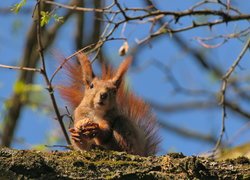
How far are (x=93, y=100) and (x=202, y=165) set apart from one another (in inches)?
56.7

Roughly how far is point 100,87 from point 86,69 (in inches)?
6.9

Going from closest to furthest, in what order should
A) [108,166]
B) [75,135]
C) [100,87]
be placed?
[108,166], [75,135], [100,87]

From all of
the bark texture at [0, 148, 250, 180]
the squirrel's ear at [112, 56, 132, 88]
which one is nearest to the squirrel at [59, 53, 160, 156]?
the squirrel's ear at [112, 56, 132, 88]

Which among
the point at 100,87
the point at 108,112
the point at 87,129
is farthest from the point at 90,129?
the point at 100,87

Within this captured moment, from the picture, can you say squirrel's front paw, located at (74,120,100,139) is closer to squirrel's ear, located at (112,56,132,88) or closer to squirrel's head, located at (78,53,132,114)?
squirrel's head, located at (78,53,132,114)

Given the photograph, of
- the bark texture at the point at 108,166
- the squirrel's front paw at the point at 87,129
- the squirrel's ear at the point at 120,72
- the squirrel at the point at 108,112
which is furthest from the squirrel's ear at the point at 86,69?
the bark texture at the point at 108,166

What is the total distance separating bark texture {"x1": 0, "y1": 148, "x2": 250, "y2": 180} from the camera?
3033mm

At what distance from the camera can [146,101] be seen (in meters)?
4.70

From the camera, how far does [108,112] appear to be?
444cm

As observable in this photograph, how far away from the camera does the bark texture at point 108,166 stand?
303 cm

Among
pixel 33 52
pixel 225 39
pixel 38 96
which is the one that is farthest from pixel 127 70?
pixel 38 96

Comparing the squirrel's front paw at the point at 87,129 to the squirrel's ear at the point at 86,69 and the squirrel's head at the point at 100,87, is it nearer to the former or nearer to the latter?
the squirrel's head at the point at 100,87

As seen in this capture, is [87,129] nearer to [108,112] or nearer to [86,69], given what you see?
[108,112]

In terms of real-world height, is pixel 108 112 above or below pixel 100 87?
below
